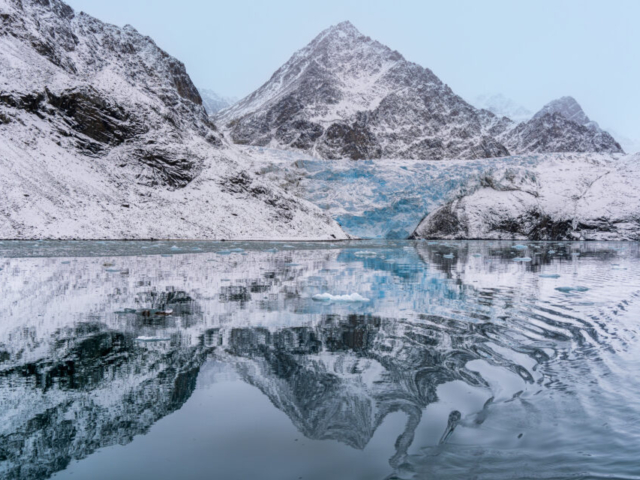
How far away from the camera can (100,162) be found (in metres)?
59.3

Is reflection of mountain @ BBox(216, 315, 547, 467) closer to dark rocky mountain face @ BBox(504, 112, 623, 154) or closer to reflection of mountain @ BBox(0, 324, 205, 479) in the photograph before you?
reflection of mountain @ BBox(0, 324, 205, 479)

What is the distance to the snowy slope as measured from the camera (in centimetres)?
7019

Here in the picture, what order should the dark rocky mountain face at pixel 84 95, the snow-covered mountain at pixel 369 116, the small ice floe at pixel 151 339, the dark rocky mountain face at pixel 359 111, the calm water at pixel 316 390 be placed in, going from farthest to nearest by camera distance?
the snow-covered mountain at pixel 369 116, the dark rocky mountain face at pixel 359 111, the dark rocky mountain face at pixel 84 95, the small ice floe at pixel 151 339, the calm water at pixel 316 390

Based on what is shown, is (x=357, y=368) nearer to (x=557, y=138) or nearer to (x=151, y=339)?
(x=151, y=339)

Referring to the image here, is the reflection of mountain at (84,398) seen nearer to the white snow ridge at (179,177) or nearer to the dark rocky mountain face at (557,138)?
the white snow ridge at (179,177)

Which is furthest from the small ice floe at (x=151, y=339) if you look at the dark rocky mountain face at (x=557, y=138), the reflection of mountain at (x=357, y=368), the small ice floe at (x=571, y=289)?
the dark rocky mountain face at (x=557, y=138)

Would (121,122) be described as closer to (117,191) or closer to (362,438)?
(117,191)

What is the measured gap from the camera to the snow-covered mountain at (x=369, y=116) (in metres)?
149

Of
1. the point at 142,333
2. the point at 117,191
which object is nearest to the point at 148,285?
the point at 142,333

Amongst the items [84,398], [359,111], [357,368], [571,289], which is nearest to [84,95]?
[571,289]

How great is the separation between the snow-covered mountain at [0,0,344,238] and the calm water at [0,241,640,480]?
1782 inches

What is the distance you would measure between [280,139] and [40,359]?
144916 millimetres

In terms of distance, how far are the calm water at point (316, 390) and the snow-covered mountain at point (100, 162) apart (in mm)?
45251

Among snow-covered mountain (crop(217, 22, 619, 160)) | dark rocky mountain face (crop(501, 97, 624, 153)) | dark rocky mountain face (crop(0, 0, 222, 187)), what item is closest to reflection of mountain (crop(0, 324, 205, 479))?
dark rocky mountain face (crop(0, 0, 222, 187))
